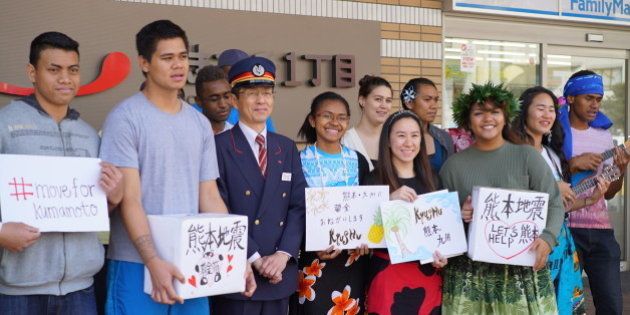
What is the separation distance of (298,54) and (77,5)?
6.55 feet

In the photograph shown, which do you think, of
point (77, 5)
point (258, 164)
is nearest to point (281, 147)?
point (258, 164)

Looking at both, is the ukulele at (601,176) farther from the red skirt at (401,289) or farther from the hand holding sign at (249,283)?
the hand holding sign at (249,283)

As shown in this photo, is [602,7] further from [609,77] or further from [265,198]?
[265,198]

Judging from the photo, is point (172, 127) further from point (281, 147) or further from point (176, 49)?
point (281, 147)

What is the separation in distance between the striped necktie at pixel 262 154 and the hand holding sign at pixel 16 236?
1188 millimetres


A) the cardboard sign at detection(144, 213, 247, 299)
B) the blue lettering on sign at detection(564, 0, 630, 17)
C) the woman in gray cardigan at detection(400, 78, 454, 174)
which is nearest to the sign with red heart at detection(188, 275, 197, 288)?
the cardboard sign at detection(144, 213, 247, 299)

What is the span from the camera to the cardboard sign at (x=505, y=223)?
12.9 feet

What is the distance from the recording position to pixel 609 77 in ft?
30.2

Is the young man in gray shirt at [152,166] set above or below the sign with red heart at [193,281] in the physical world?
above

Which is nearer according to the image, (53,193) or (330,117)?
(53,193)

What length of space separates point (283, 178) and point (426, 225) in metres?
0.84

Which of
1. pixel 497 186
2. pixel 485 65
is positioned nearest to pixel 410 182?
pixel 497 186

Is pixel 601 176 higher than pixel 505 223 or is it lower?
higher

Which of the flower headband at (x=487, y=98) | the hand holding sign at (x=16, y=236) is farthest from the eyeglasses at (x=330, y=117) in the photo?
the hand holding sign at (x=16, y=236)
